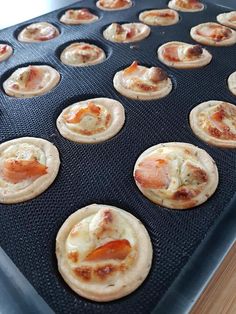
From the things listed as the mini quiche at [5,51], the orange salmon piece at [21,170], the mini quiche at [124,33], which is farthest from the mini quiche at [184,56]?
the orange salmon piece at [21,170]

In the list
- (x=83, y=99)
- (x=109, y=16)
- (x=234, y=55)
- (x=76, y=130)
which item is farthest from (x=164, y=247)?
(x=109, y=16)

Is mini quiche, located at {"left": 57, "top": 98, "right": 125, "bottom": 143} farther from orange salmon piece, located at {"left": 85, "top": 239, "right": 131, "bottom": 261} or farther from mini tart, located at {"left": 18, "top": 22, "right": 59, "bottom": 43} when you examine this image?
mini tart, located at {"left": 18, "top": 22, "right": 59, "bottom": 43}

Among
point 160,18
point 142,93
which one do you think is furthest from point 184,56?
point 160,18

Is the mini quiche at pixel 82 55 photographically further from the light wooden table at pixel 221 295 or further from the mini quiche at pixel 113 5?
the light wooden table at pixel 221 295

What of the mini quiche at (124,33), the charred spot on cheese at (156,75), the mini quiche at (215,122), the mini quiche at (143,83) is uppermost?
the mini quiche at (124,33)

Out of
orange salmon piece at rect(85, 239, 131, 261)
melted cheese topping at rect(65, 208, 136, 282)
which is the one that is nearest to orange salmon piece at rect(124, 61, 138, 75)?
melted cheese topping at rect(65, 208, 136, 282)
